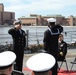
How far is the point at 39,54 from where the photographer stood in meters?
2.18

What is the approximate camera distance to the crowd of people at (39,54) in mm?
2100

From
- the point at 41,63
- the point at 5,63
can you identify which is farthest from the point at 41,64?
the point at 5,63

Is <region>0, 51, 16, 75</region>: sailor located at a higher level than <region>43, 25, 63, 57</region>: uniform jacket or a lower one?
higher

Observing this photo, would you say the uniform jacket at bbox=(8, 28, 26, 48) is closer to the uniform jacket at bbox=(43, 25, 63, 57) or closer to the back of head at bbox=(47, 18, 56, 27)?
the uniform jacket at bbox=(43, 25, 63, 57)

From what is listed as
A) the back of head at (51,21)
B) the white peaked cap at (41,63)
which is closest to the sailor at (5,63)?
the white peaked cap at (41,63)

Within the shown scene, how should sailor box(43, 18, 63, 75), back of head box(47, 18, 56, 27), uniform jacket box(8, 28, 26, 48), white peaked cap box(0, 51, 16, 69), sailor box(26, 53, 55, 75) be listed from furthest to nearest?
uniform jacket box(8, 28, 26, 48), sailor box(43, 18, 63, 75), back of head box(47, 18, 56, 27), white peaked cap box(0, 51, 16, 69), sailor box(26, 53, 55, 75)

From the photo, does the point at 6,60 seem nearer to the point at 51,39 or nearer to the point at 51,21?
the point at 51,21

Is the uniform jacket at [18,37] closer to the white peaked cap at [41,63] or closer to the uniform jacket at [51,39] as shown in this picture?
the uniform jacket at [51,39]

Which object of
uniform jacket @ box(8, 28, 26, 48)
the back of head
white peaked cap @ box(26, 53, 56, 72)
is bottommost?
uniform jacket @ box(8, 28, 26, 48)

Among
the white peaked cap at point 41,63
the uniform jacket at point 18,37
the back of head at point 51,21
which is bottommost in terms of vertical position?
the uniform jacket at point 18,37

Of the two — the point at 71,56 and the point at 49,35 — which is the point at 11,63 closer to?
the point at 49,35

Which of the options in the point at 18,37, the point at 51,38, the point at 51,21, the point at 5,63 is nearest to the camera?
the point at 5,63

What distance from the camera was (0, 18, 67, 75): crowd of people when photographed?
210 centimetres

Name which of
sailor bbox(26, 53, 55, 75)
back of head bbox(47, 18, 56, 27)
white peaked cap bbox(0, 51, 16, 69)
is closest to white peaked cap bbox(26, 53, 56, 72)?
sailor bbox(26, 53, 55, 75)
